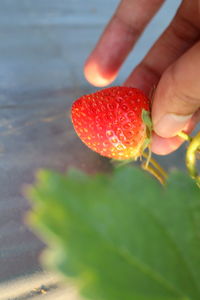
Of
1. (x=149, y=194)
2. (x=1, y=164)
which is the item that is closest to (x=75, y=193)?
(x=149, y=194)

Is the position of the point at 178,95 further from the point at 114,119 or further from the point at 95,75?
the point at 95,75

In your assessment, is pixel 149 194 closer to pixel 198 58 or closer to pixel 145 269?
pixel 145 269

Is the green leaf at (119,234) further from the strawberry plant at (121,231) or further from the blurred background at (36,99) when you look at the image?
the blurred background at (36,99)

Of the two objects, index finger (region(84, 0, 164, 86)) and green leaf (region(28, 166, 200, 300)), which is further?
index finger (region(84, 0, 164, 86))

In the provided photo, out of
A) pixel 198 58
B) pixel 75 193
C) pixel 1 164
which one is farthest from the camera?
pixel 1 164

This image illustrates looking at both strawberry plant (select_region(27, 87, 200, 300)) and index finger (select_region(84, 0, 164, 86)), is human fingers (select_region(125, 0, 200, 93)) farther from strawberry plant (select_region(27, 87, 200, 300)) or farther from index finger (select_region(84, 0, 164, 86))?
strawberry plant (select_region(27, 87, 200, 300))

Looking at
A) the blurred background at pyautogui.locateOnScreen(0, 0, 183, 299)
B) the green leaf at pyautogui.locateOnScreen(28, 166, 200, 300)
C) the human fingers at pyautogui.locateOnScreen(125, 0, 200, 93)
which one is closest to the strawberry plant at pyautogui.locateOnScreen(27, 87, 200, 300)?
the green leaf at pyautogui.locateOnScreen(28, 166, 200, 300)
